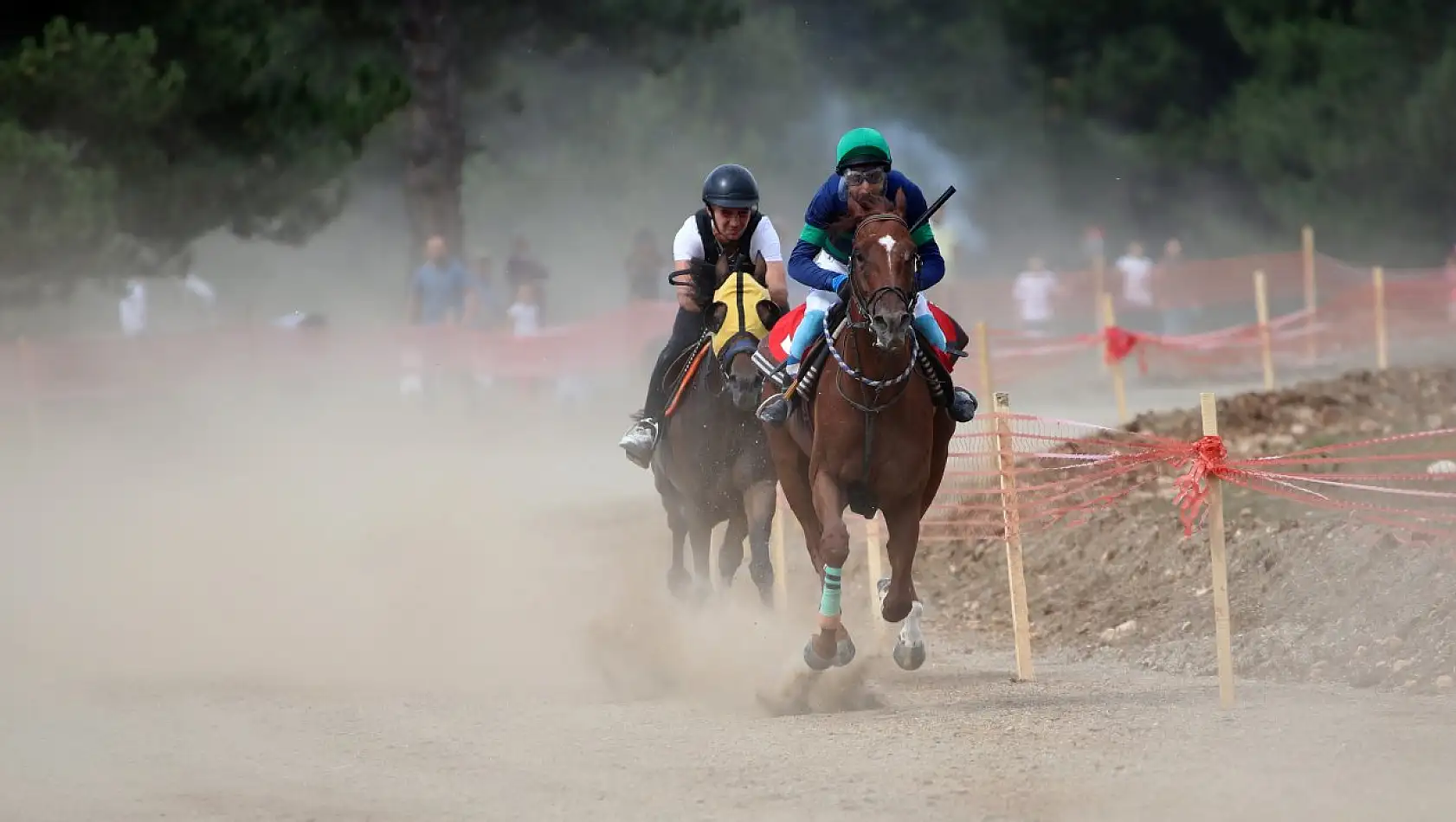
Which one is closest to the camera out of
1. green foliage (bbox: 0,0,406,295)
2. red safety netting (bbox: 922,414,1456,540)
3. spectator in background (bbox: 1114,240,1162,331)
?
red safety netting (bbox: 922,414,1456,540)

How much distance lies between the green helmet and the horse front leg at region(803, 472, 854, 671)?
69.8 inches

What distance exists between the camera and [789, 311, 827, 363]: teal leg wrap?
1140cm

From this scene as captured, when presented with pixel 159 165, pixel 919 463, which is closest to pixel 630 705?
pixel 919 463

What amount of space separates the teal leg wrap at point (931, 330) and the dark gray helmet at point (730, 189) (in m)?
2.20

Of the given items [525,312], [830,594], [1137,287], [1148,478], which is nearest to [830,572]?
[830,594]

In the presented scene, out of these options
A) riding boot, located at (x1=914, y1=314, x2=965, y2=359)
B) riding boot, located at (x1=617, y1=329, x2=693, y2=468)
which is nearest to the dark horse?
riding boot, located at (x1=617, y1=329, x2=693, y2=468)

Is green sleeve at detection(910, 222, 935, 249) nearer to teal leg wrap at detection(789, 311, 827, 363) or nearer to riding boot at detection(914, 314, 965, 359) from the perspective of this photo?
riding boot at detection(914, 314, 965, 359)

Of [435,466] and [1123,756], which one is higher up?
[435,466]

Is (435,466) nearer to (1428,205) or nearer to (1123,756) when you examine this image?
(1123,756)

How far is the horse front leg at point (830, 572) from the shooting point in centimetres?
1114

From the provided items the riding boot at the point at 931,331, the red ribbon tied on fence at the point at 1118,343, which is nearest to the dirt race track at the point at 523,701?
the riding boot at the point at 931,331

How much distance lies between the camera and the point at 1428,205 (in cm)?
4109

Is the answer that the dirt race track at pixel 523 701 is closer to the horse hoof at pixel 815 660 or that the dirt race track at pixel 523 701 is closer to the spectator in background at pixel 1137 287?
the horse hoof at pixel 815 660

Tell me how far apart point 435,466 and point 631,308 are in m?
5.16
